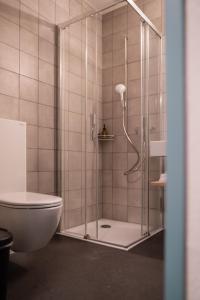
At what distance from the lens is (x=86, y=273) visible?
1.53 metres

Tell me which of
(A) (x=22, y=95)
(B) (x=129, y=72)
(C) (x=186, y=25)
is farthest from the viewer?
(B) (x=129, y=72)

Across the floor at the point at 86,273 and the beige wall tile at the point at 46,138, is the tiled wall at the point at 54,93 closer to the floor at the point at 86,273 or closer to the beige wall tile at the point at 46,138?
the beige wall tile at the point at 46,138

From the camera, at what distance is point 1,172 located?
5.77 ft

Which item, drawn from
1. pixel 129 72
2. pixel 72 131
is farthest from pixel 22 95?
pixel 129 72

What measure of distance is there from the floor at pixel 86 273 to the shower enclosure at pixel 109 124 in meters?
0.25

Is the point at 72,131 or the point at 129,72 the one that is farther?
the point at 129,72

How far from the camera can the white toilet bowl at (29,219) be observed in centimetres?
141

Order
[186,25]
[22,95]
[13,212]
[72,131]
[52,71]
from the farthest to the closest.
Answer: [72,131], [52,71], [22,95], [13,212], [186,25]

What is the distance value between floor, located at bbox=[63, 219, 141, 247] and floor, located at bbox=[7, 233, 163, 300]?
0.16m

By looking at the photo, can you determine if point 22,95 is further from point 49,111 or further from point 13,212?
point 13,212

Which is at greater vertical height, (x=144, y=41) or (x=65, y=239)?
(x=144, y=41)

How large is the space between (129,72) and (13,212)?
75.8 inches

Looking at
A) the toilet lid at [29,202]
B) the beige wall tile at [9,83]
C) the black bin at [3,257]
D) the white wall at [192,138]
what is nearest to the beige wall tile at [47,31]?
the beige wall tile at [9,83]

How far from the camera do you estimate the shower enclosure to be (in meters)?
2.39
